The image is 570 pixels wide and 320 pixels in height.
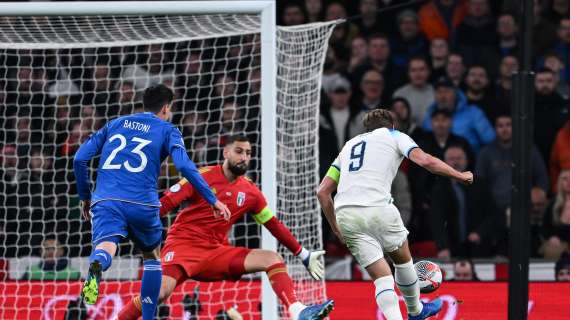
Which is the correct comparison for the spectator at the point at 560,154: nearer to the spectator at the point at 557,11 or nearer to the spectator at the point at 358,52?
the spectator at the point at 557,11

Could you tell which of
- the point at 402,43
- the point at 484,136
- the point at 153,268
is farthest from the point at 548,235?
the point at 153,268

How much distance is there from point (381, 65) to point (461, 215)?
75.4 inches

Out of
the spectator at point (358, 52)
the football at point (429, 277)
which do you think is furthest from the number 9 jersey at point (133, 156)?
the spectator at point (358, 52)

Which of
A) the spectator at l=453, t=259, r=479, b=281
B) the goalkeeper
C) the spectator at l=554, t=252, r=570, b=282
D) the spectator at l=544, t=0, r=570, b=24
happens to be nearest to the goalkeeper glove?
the goalkeeper

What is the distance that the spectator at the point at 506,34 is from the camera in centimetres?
1238

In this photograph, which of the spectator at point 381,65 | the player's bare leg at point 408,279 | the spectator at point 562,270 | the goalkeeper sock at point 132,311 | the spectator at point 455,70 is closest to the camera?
the player's bare leg at point 408,279

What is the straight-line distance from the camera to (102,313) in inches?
396

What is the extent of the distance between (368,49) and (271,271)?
4.22m

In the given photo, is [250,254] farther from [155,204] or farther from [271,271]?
[155,204]

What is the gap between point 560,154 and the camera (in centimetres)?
1136

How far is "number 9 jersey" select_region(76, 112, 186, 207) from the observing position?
25.9ft

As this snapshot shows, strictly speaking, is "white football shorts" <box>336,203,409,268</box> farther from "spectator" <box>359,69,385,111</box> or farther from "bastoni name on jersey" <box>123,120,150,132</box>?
"spectator" <box>359,69,385,111</box>

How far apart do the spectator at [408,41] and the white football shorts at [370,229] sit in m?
4.72

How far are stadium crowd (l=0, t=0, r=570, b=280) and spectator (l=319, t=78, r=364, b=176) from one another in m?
0.01
